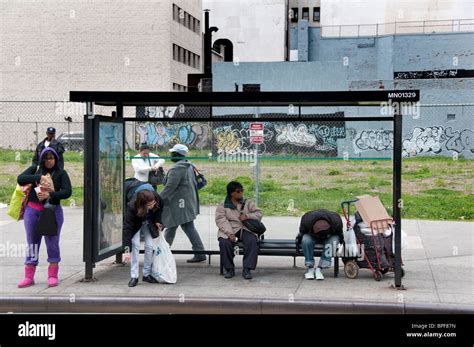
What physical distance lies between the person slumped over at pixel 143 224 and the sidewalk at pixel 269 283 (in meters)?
0.23

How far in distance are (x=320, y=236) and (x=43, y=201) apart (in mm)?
3584

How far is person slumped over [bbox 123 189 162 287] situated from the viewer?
948cm

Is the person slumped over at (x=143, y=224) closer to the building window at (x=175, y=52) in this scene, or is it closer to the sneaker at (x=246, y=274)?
the sneaker at (x=246, y=274)

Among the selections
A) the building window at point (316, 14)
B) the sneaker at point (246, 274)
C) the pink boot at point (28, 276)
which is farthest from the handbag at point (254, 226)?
the building window at point (316, 14)

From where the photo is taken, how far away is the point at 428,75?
42.9m

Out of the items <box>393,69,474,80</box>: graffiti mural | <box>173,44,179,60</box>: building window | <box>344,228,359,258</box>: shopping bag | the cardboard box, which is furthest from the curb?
<box>173,44,179,60</box>: building window

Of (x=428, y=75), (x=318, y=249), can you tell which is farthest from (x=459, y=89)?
(x=318, y=249)

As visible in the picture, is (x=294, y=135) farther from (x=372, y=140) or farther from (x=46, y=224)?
(x=46, y=224)

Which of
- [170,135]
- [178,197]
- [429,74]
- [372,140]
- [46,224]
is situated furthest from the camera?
[429,74]

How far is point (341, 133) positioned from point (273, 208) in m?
6.61

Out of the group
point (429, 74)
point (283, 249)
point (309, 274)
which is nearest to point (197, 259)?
point (283, 249)

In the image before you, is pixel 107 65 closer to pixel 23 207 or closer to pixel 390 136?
pixel 390 136

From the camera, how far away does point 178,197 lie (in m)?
11.0

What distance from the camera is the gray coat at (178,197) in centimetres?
1098
